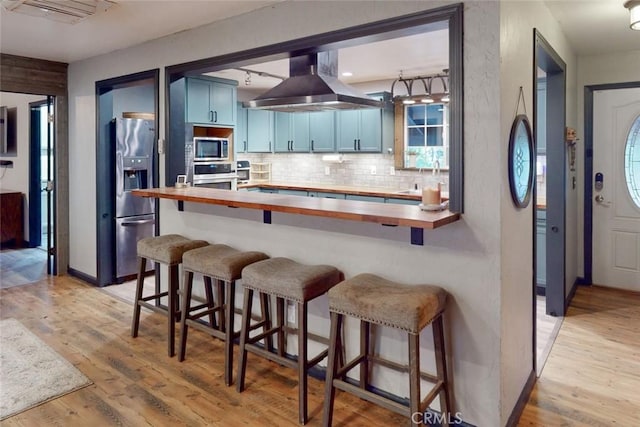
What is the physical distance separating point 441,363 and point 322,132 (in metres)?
4.57

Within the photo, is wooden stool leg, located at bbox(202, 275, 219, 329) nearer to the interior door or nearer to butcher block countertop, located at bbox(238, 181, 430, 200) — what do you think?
butcher block countertop, located at bbox(238, 181, 430, 200)

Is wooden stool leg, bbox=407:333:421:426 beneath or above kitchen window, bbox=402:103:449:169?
beneath

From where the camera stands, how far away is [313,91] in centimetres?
324

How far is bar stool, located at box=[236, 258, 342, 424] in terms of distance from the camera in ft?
7.84

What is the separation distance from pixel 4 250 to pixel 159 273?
13.7 feet

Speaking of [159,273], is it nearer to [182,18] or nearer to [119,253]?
[119,253]

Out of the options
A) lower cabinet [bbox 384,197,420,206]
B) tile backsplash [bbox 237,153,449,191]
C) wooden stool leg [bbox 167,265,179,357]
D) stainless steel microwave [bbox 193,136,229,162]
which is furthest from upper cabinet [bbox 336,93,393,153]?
wooden stool leg [bbox 167,265,179,357]

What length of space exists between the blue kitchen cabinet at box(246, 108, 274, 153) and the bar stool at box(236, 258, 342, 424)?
169 inches

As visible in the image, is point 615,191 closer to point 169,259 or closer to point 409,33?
point 409,33

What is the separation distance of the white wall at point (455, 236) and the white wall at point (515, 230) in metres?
0.03

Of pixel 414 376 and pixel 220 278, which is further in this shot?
pixel 220 278

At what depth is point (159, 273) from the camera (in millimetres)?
3855

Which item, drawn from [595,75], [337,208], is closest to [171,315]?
[337,208]

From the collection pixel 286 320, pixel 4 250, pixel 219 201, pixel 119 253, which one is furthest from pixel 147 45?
pixel 4 250
